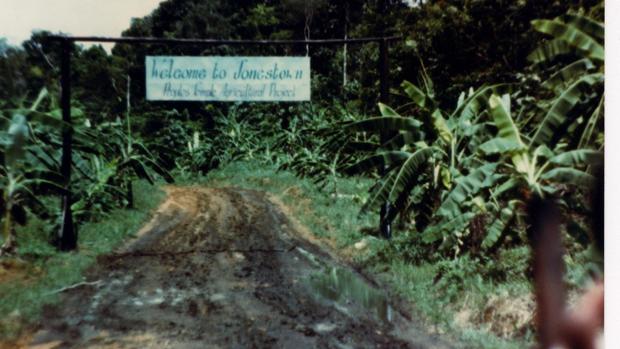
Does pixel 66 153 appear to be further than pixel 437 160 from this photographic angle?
Yes

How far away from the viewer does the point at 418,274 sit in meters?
7.10

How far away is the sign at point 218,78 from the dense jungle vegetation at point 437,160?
128 cm

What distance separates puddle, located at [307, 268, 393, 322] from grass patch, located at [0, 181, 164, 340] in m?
3.15

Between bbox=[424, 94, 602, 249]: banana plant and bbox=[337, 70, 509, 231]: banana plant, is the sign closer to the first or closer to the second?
bbox=[337, 70, 509, 231]: banana plant

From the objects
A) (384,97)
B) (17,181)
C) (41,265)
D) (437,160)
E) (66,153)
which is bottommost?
(41,265)

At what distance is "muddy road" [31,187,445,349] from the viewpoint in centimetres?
526

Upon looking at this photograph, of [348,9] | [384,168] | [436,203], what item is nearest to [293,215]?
[384,168]

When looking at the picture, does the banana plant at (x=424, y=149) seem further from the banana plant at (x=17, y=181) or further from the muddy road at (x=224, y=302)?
the banana plant at (x=17, y=181)

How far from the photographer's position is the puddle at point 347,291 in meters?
6.29

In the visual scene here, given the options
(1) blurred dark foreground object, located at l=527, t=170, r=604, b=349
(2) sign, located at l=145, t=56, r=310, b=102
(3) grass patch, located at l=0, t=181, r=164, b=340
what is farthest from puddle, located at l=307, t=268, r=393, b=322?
(1) blurred dark foreground object, located at l=527, t=170, r=604, b=349

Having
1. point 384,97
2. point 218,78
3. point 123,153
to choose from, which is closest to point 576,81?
point 384,97

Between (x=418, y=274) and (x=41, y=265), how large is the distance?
509 cm

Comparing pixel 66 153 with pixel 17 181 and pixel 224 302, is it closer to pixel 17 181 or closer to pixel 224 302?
pixel 17 181

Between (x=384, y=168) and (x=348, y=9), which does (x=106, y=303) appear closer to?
(x=384, y=168)
